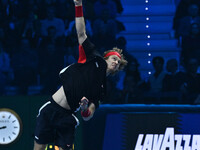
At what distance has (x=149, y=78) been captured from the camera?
8164 millimetres

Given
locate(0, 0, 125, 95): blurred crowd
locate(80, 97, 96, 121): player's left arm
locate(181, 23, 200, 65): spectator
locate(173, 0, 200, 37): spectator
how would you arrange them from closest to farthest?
locate(80, 97, 96, 121): player's left arm, locate(0, 0, 125, 95): blurred crowd, locate(181, 23, 200, 65): spectator, locate(173, 0, 200, 37): spectator

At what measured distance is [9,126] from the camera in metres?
7.57

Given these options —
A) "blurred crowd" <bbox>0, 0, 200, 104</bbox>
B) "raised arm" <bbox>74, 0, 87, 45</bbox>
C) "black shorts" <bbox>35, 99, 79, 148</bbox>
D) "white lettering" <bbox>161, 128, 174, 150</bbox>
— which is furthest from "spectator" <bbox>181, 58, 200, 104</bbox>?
"raised arm" <bbox>74, 0, 87, 45</bbox>

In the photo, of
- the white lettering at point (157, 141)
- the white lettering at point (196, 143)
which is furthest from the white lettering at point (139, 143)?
the white lettering at point (196, 143)

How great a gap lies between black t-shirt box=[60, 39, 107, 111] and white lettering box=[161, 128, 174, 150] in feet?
7.72

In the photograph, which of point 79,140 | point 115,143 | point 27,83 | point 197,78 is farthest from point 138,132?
point 27,83

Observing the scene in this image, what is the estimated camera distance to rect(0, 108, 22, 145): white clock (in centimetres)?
754

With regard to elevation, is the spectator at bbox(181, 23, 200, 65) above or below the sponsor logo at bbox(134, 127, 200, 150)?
above

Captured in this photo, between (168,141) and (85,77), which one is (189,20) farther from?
(85,77)

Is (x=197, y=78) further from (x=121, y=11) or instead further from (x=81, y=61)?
(x=81, y=61)

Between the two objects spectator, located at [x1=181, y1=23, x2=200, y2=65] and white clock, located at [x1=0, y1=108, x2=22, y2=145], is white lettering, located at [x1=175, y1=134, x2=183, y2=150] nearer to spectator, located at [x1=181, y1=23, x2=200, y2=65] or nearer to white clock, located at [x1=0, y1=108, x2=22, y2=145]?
spectator, located at [x1=181, y1=23, x2=200, y2=65]

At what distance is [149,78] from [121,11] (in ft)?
5.55

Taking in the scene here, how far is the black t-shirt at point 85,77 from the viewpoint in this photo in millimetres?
5242

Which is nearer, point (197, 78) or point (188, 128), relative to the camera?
point (188, 128)
